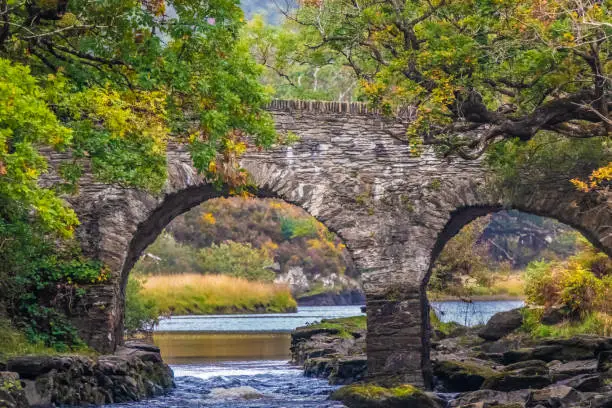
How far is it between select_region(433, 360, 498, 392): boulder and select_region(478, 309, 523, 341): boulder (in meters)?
4.77

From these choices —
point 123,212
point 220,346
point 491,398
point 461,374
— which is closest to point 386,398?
point 491,398

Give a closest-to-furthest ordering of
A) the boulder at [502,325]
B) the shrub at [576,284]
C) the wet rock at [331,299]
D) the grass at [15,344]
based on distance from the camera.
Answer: the grass at [15,344] → the shrub at [576,284] → the boulder at [502,325] → the wet rock at [331,299]

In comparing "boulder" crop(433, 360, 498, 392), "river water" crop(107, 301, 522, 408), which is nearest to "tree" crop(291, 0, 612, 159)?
"boulder" crop(433, 360, 498, 392)

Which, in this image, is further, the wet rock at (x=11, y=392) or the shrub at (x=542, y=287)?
the shrub at (x=542, y=287)

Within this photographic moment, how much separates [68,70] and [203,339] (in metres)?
19.3

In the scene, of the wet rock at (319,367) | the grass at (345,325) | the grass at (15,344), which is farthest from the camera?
the grass at (345,325)

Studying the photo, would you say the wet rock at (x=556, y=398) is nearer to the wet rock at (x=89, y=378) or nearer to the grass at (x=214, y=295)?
the wet rock at (x=89, y=378)

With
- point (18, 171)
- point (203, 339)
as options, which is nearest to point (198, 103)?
point (18, 171)

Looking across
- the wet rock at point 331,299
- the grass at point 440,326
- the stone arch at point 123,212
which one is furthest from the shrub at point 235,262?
the stone arch at point 123,212

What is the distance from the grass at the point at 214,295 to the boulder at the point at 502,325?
1563cm

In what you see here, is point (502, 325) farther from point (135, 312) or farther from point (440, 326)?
point (135, 312)

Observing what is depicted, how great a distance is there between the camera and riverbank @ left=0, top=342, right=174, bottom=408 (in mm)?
14202

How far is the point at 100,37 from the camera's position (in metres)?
12.3

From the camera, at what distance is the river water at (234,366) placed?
16328 millimetres
